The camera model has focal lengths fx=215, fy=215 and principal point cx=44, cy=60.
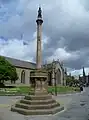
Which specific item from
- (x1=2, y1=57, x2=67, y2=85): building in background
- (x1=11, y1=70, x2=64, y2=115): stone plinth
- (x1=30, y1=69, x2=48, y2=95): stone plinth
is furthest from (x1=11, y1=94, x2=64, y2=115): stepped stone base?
(x1=2, y1=57, x2=67, y2=85): building in background

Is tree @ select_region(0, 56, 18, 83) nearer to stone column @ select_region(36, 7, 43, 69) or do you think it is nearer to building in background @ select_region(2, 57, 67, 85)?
building in background @ select_region(2, 57, 67, 85)

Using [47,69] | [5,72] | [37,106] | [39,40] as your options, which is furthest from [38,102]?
[47,69]

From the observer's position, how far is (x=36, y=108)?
16594 mm

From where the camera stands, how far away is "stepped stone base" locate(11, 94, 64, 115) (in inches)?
631

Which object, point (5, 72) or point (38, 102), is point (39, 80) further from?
point (5, 72)

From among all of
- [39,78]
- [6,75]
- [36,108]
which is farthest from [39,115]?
[6,75]

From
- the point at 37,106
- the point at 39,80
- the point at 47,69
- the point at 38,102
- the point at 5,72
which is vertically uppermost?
the point at 47,69

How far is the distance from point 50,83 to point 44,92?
72237 millimetres

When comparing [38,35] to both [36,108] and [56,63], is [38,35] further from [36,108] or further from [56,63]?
[56,63]

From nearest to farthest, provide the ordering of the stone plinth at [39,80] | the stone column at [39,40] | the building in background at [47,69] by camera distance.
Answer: the stone plinth at [39,80]
the stone column at [39,40]
the building in background at [47,69]

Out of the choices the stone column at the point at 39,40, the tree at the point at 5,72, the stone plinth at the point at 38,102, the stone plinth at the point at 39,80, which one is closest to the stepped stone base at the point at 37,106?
the stone plinth at the point at 38,102

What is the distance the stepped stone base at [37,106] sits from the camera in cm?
1603

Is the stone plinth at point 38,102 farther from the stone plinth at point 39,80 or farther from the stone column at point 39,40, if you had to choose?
the stone column at point 39,40

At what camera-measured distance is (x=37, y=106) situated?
54.6 ft
